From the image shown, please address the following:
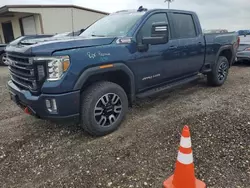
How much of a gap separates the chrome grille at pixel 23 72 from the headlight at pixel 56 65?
0.65 feet

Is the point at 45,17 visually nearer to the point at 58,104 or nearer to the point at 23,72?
the point at 23,72

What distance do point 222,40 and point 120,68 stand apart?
137 inches

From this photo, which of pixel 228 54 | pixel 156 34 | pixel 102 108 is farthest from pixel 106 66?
pixel 228 54

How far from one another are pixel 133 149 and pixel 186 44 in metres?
2.58

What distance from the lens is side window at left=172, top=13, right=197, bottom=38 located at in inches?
175

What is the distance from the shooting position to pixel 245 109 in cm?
419

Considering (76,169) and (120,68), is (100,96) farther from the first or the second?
(76,169)

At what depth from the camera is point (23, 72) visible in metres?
3.13

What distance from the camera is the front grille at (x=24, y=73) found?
2864 mm

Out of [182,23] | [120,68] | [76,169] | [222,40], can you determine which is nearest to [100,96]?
[120,68]

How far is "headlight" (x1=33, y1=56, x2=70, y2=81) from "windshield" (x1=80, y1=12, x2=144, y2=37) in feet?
3.99

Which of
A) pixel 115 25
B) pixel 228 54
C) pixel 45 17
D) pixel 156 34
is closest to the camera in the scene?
pixel 156 34

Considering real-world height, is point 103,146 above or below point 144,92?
below

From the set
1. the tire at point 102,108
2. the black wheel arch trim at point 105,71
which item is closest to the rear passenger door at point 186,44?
the black wheel arch trim at point 105,71
